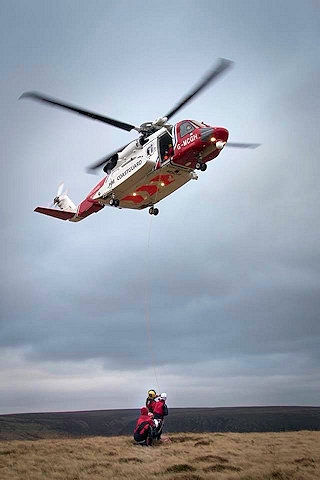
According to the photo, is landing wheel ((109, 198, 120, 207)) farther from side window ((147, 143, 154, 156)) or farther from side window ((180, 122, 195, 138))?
side window ((180, 122, 195, 138))

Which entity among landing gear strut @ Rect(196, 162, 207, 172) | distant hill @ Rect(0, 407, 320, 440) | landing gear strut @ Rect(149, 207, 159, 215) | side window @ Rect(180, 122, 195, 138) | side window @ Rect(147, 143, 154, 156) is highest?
side window @ Rect(180, 122, 195, 138)

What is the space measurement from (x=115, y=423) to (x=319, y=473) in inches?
4437

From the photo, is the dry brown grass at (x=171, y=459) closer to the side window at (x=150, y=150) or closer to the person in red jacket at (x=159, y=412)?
the person in red jacket at (x=159, y=412)

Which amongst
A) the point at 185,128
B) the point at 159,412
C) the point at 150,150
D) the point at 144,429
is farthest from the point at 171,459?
the point at 185,128

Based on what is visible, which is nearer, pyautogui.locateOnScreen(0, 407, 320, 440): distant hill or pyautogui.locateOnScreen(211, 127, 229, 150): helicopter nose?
pyautogui.locateOnScreen(211, 127, 229, 150): helicopter nose

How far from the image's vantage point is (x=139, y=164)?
800 inches

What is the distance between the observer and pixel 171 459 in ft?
44.3

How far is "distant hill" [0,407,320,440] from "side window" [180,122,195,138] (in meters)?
88.3

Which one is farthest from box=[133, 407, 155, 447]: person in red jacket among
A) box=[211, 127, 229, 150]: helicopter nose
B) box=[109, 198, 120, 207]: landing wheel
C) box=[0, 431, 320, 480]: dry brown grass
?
box=[211, 127, 229, 150]: helicopter nose

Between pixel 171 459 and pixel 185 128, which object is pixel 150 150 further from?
pixel 171 459

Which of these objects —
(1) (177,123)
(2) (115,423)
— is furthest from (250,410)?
(1) (177,123)

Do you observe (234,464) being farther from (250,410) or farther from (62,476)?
(250,410)

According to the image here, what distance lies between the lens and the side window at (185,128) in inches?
758

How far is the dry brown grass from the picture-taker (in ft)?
38.2
